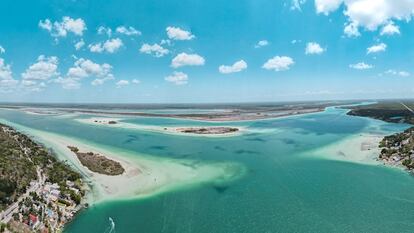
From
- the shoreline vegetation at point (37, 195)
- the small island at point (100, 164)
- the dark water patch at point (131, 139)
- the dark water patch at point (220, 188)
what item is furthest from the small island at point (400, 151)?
the dark water patch at point (131, 139)

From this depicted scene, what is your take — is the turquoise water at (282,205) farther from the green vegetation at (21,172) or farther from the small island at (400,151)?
the green vegetation at (21,172)

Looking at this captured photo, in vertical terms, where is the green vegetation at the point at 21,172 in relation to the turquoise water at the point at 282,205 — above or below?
above

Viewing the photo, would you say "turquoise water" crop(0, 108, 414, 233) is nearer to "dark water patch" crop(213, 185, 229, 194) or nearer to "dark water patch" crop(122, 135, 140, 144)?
"dark water patch" crop(213, 185, 229, 194)

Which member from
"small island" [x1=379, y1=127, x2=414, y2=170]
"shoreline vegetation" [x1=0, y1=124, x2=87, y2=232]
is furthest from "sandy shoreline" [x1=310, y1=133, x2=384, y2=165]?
"shoreline vegetation" [x1=0, y1=124, x2=87, y2=232]

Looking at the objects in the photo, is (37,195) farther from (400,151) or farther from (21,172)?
(400,151)

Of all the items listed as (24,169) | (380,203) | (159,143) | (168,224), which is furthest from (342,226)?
(159,143)

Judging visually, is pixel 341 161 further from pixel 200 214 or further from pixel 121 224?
pixel 121 224
